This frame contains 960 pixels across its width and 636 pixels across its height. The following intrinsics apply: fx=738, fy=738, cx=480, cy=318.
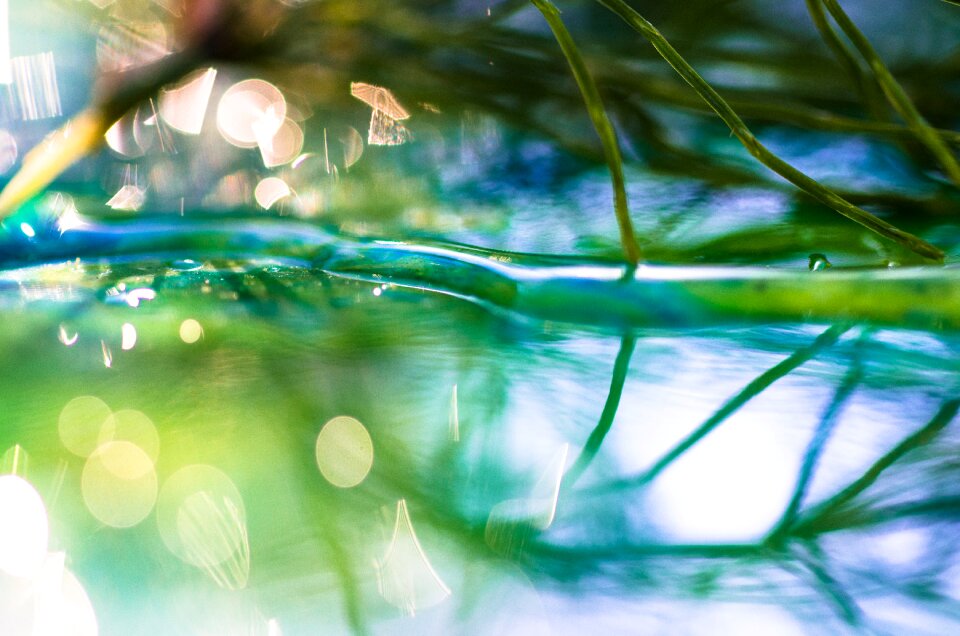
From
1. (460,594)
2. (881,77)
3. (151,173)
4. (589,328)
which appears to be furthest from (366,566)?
(151,173)

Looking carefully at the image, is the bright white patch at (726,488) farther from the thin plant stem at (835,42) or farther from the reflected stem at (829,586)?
the thin plant stem at (835,42)

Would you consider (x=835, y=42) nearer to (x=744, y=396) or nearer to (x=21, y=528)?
(x=744, y=396)

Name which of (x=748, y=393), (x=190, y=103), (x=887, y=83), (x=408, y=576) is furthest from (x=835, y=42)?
(x=190, y=103)

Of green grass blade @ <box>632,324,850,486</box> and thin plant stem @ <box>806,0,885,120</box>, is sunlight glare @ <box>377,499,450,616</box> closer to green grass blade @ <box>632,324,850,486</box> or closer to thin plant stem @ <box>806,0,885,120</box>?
green grass blade @ <box>632,324,850,486</box>

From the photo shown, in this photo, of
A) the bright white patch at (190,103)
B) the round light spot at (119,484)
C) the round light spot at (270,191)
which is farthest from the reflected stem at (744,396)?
the bright white patch at (190,103)

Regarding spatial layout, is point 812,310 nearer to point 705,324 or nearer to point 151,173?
point 705,324

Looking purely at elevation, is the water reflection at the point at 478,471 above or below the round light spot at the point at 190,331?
below

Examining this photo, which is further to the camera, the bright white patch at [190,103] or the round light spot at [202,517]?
the bright white patch at [190,103]
